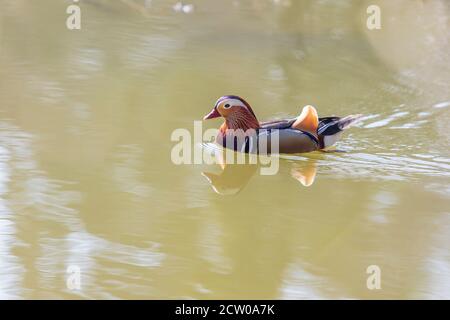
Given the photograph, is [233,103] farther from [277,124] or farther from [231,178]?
[231,178]

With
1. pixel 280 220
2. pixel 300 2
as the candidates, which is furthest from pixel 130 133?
pixel 300 2

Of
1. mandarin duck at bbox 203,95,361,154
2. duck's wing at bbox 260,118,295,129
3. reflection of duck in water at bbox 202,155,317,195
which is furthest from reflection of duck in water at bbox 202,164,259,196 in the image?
duck's wing at bbox 260,118,295,129

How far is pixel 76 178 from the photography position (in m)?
7.05

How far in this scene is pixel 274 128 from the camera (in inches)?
318

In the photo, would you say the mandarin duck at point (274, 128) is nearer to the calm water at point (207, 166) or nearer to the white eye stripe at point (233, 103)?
the white eye stripe at point (233, 103)

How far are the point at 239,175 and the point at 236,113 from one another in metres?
0.77

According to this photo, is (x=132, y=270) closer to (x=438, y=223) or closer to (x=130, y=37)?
(x=438, y=223)

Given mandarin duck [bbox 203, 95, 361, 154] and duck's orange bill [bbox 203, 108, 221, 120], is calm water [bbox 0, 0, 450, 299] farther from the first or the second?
duck's orange bill [bbox 203, 108, 221, 120]

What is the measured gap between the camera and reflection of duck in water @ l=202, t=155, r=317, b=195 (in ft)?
23.9

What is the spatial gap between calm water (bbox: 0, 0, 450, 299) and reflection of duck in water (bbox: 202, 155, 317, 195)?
0.08ft

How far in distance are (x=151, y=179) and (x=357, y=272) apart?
2002 mm

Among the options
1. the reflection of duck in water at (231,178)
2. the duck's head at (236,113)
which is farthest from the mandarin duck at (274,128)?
the reflection of duck in water at (231,178)

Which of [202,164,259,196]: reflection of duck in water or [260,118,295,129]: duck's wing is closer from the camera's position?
[202,164,259,196]: reflection of duck in water

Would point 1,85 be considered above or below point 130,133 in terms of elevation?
above
